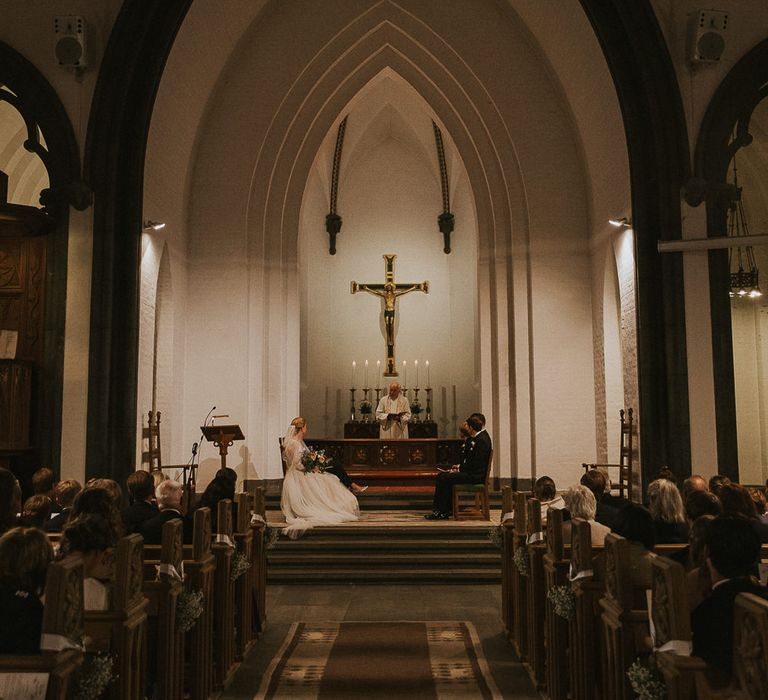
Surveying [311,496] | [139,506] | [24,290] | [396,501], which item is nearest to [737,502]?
[139,506]

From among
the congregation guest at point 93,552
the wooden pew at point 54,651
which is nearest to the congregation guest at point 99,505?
the congregation guest at point 93,552

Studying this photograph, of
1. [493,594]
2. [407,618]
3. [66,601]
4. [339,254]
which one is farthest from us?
[339,254]

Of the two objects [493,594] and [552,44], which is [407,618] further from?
[552,44]

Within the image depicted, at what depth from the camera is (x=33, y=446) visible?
358 inches

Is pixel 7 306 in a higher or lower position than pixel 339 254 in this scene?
lower

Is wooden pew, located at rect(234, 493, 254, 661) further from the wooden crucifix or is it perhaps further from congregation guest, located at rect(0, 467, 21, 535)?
the wooden crucifix

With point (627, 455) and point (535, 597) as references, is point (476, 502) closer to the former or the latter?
point (627, 455)

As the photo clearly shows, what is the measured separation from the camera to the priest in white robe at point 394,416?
46.3ft

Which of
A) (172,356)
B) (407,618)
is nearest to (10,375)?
(172,356)

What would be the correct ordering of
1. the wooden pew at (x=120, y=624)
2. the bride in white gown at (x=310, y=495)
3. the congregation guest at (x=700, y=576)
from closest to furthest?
the congregation guest at (x=700, y=576)
the wooden pew at (x=120, y=624)
the bride in white gown at (x=310, y=495)

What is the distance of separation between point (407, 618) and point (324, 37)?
892cm

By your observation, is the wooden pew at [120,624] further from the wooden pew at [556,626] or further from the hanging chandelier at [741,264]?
the hanging chandelier at [741,264]

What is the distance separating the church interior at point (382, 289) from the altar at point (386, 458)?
0.15ft

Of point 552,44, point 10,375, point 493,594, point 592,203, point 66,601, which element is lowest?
point 493,594
